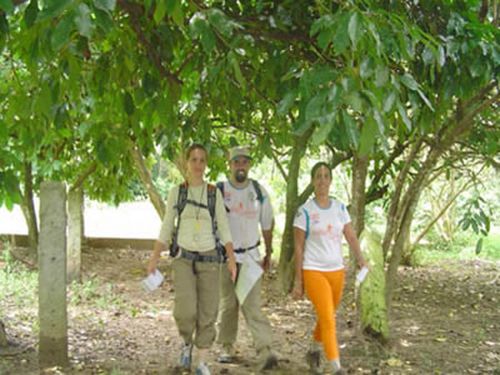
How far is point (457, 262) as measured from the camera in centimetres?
1505

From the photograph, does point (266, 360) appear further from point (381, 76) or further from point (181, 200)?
point (381, 76)

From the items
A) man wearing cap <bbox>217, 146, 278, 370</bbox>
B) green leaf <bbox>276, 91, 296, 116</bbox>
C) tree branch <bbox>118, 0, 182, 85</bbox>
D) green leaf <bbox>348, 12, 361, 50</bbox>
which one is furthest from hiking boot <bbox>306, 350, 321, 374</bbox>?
green leaf <bbox>348, 12, 361, 50</bbox>

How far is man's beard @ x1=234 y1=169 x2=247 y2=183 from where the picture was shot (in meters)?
5.32

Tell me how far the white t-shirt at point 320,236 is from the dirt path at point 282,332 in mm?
997

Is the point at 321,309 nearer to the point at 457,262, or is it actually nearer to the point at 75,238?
the point at 75,238

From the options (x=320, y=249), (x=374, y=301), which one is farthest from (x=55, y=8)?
(x=374, y=301)

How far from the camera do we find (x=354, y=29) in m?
2.51

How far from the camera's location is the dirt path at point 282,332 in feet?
18.2

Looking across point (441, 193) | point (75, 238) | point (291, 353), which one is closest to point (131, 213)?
point (441, 193)

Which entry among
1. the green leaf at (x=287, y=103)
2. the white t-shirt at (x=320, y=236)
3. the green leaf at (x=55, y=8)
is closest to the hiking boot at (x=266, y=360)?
the white t-shirt at (x=320, y=236)

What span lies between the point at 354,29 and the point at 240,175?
291 centimetres

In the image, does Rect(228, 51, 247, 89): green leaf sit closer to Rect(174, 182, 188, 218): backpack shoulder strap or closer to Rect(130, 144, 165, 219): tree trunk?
Rect(174, 182, 188, 218): backpack shoulder strap

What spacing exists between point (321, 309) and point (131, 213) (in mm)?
27024

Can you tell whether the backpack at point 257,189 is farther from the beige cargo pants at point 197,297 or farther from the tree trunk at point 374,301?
the tree trunk at point 374,301
